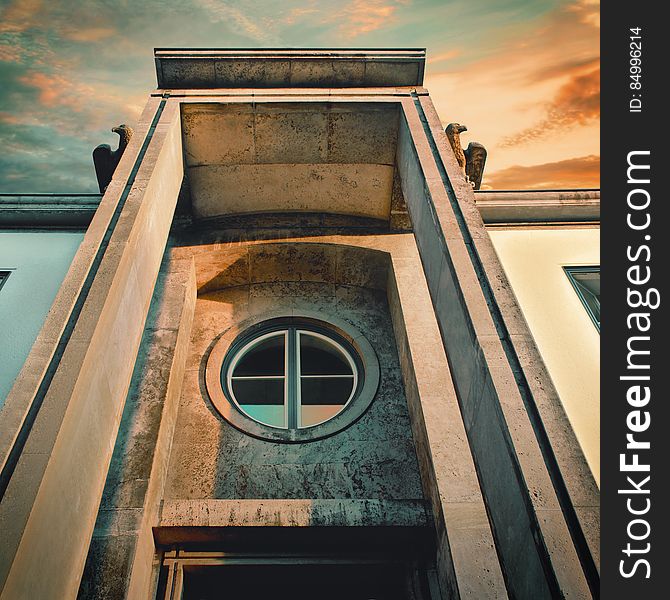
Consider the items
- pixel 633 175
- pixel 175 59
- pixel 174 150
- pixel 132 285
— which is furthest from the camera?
pixel 175 59

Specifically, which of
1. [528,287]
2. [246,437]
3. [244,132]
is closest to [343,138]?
[244,132]

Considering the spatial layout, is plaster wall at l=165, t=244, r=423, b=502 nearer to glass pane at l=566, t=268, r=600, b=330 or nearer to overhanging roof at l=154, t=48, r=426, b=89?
glass pane at l=566, t=268, r=600, b=330

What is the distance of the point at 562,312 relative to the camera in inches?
299

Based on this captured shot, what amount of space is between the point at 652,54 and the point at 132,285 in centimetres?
611

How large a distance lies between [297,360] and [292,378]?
0.34 m

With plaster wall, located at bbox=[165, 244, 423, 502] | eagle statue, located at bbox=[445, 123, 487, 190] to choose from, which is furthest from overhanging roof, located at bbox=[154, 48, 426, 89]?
plaster wall, located at bbox=[165, 244, 423, 502]

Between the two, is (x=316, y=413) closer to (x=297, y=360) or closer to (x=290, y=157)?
(x=297, y=360)

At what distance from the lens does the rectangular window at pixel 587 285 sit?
7812 millimetres

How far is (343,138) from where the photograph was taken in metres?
8.51

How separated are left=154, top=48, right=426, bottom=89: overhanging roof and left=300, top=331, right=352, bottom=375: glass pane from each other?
13.9ft

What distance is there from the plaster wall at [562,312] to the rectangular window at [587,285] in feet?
0.36

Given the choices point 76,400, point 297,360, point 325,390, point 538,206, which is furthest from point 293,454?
point 538,206

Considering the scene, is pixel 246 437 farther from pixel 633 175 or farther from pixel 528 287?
pixel 633 175

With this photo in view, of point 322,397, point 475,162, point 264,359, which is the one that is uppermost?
point 475,162
